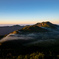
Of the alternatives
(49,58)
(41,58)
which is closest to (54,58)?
(49,58)

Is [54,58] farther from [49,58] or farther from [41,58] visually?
[41,58]
